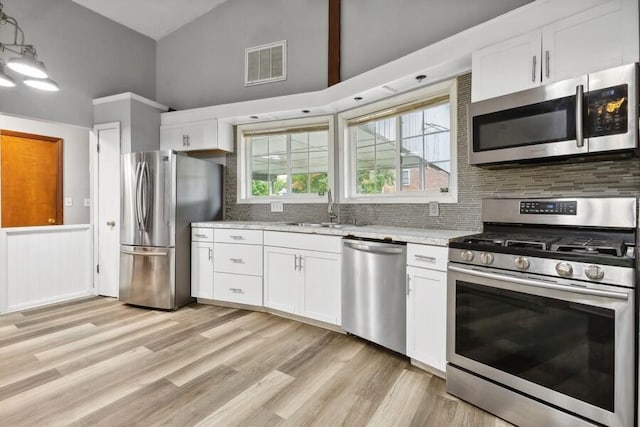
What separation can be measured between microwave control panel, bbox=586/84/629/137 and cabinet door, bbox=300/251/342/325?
1872 mm

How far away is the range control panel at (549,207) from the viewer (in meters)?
1.90

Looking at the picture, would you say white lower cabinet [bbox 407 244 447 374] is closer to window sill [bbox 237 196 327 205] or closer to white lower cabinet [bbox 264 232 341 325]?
white lower cabinet [bbox 264 232 341 325]

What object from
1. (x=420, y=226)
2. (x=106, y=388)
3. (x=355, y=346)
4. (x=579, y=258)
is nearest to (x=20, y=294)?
(x=106, y=388)

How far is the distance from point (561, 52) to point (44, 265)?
518 centimetres

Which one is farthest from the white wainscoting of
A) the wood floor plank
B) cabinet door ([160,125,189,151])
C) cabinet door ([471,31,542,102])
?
cabinet door ([471,31,542,102])

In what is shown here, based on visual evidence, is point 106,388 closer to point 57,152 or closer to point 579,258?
point 579,258

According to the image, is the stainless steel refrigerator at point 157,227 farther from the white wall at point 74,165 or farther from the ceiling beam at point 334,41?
the ceiling beam at point 334,41

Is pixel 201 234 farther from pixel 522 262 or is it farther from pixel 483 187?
pixel 522 262

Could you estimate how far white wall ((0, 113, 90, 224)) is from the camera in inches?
164

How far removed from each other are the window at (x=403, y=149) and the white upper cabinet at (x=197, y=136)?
1542 millimetres

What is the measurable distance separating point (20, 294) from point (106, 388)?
8.22ft

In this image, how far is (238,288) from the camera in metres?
3.45

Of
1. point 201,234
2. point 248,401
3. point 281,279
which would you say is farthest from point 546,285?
point 201,234

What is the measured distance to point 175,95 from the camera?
4.64 m
